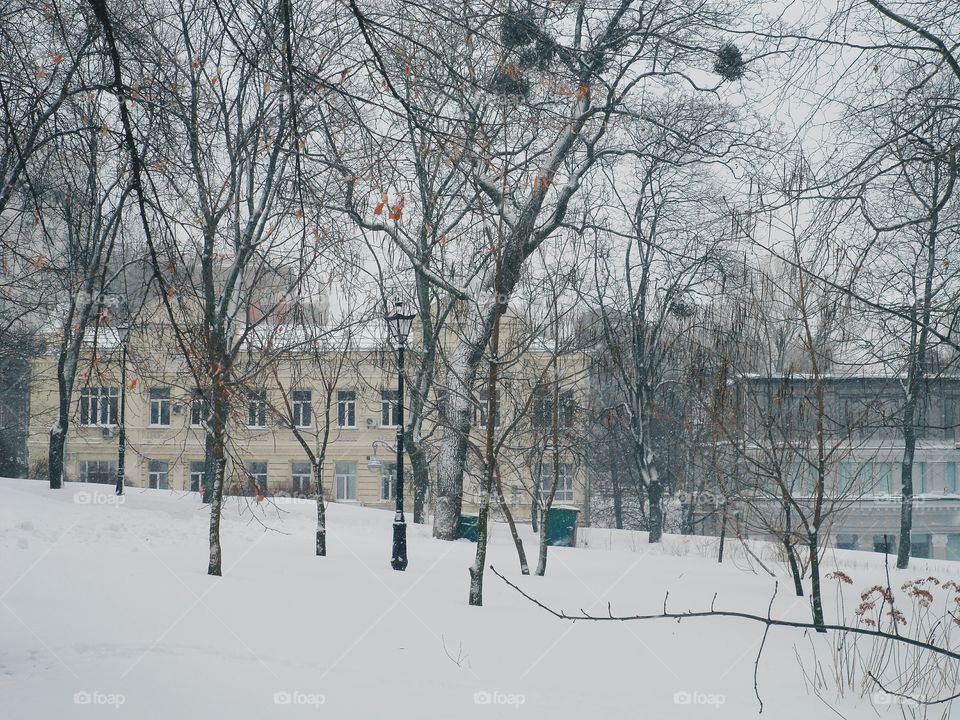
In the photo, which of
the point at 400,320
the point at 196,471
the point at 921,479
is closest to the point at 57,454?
the point at 400,320

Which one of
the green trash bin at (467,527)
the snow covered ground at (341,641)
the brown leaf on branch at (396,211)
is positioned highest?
Result: the brown leaf on branch at (396,211)

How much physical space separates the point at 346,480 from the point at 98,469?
9.33 metres

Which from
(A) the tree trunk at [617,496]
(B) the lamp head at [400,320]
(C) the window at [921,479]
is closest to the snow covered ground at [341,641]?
(B) the lamp head at [400,320]

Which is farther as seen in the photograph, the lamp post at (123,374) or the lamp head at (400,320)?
the lamp head at (400,320)

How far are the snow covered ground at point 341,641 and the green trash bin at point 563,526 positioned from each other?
6.08m

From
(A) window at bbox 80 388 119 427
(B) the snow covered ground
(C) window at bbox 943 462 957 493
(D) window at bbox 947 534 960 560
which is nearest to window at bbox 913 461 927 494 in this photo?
(C) window at bbox 943 462 957 493

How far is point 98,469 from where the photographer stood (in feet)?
102

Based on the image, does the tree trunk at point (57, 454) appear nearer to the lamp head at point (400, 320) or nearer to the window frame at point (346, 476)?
the lamp head at point (400, 320)

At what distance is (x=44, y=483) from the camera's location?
18531 millimetres

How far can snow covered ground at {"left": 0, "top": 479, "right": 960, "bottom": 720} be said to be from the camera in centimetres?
505

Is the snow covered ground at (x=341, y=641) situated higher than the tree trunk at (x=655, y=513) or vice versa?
the snow covered ground at (x=341, y=641)

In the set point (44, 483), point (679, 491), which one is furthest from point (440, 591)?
point (679, 491)

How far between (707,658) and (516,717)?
2663 mm

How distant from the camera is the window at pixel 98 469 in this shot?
28.8 metres
